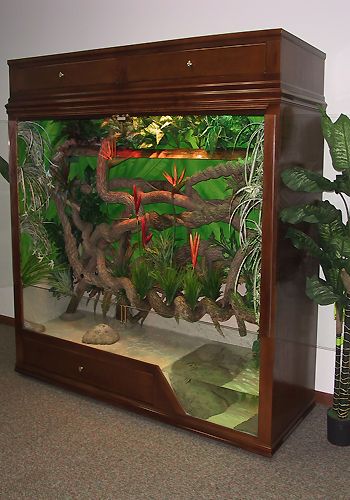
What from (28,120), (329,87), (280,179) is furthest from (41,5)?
(280,179)

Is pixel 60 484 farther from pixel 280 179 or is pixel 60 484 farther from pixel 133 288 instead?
pixel 280 179

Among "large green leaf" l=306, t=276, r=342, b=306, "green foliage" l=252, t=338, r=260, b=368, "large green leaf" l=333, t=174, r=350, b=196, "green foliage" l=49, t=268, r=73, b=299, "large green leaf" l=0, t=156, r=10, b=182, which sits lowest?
"green foliage" l=252, t=338, r=260, b=368

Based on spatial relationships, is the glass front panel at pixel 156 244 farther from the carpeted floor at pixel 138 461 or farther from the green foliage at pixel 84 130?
the carpeted floor at pixel 138 461

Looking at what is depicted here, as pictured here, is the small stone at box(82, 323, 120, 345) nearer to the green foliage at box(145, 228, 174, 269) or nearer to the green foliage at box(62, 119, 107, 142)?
the green foliage at box(145, 228, 174, 269)

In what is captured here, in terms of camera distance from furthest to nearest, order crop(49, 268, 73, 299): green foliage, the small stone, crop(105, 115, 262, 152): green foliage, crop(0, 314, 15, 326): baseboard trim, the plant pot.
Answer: crop(0, 314, 15, 326): baseboard trim < crop(49, 268, 73, 299): green foliage < the small stone < the plant pot < crop(105, 115, 262, 152): green foliage

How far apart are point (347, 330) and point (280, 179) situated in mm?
806

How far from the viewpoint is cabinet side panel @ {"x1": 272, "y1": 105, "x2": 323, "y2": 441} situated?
2498 millimetres

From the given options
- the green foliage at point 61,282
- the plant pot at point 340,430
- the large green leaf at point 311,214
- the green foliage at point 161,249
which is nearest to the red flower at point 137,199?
the green foliage at point 161,249

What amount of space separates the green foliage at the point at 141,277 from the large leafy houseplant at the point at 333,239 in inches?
32.8

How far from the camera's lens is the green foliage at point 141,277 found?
9.91 ft

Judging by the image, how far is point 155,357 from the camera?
301cm

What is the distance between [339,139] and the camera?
7.80 feet

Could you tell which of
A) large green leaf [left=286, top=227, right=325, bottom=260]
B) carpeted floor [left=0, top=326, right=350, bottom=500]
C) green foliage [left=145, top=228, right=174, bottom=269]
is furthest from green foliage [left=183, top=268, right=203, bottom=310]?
carpeted floor [left=0, top=326, right=350, bottom=500]

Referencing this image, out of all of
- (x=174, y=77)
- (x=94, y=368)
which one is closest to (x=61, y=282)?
(x=94, y=368)
